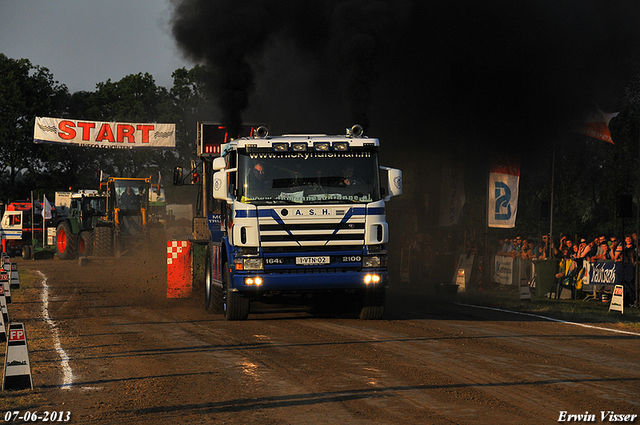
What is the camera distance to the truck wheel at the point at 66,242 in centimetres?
3542

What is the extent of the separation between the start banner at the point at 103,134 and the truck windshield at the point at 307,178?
28582 mm

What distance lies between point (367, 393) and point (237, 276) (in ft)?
17.0

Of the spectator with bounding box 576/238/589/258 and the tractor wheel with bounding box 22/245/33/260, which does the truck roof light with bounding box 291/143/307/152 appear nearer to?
the spectator with bounding box 576/238/589/258

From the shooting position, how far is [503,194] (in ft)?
72.5

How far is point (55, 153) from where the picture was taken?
70.5 m

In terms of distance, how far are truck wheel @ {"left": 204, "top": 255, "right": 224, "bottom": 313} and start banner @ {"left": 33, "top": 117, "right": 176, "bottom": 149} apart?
25768 millimetres

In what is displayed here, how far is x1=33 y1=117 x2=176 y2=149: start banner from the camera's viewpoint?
38688 mm

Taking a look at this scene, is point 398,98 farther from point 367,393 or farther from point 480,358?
point 367,393

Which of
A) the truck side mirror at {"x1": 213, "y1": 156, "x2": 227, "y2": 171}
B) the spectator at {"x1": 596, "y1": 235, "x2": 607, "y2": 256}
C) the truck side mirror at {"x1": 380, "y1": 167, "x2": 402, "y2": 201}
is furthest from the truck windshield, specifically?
the spectator at {"x1": 596, "y1": 235, "x2": 607, "y2": 256}

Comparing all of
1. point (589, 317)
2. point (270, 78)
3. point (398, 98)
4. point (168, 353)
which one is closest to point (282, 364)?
point (168, 353)

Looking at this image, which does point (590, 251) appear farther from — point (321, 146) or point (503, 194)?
point (321, 146)

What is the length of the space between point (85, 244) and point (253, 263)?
2289cm

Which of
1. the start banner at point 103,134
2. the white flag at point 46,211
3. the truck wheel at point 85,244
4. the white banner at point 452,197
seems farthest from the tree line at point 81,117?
the white banner at point 452,197

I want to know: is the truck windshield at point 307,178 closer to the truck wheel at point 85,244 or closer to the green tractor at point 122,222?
the green tractor at point 122,222
